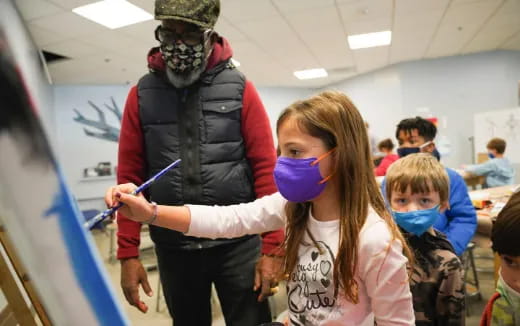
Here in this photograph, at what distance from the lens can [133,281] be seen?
1.04 m

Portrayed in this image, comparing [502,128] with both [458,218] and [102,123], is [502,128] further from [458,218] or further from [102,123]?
[102,123]

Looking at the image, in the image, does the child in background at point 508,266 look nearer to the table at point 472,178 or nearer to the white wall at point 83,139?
the table at point 472,178

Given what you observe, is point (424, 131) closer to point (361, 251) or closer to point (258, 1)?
point (361, 251)

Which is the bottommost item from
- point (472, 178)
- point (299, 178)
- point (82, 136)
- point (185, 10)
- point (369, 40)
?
point (472, 178)

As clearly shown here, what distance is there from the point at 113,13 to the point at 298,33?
2451 mm

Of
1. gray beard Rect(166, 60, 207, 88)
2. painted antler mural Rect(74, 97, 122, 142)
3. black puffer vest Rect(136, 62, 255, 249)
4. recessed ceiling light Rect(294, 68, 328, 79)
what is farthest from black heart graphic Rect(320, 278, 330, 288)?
painted antler mural Rect(74, 97, 122, 142)

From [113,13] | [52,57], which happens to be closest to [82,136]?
[52,57]

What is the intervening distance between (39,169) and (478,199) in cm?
288

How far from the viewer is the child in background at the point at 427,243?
1254 mm

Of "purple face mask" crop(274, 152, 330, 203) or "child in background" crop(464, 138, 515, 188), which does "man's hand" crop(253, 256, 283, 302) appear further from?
"child in background" crop(464, 138, 515, 188)

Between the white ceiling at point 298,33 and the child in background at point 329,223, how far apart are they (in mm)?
3290

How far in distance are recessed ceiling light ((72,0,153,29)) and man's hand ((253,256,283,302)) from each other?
3.50m

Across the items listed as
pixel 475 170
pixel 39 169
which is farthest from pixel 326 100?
pixel 475 170

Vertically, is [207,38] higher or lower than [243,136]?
higher
